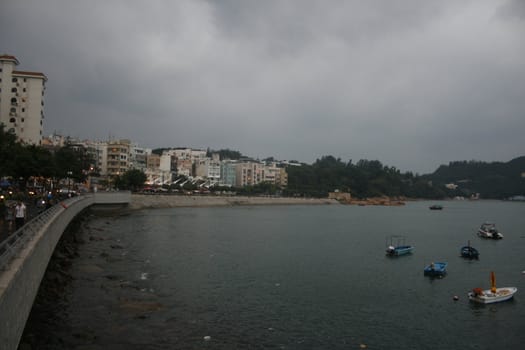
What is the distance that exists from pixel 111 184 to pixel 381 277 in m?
93.8

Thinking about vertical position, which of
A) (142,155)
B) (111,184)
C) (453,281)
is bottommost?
(453,281)

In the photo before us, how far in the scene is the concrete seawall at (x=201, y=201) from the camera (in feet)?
305

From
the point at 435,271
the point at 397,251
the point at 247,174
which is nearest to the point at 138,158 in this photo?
the point at 247,174

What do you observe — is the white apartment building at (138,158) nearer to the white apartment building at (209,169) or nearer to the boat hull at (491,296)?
the white apartment building at (209,169)

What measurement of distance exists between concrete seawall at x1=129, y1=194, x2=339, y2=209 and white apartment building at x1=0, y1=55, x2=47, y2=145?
77.6 feet

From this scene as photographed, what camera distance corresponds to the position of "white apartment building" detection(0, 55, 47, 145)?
258 ft

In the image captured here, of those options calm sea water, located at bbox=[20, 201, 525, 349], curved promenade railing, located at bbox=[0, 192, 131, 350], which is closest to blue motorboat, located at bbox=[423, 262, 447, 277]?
calm sea water, located at bbox=[20, 201, 525, 349]

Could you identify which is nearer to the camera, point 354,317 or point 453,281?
point 354,317

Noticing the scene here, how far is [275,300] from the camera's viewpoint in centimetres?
2356

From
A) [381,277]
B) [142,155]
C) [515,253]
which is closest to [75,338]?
[381,277]

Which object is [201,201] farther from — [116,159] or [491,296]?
[491,296]

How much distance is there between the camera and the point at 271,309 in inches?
859

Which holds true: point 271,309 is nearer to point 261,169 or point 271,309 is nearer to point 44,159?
point 44,159

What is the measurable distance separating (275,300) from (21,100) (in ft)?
251
